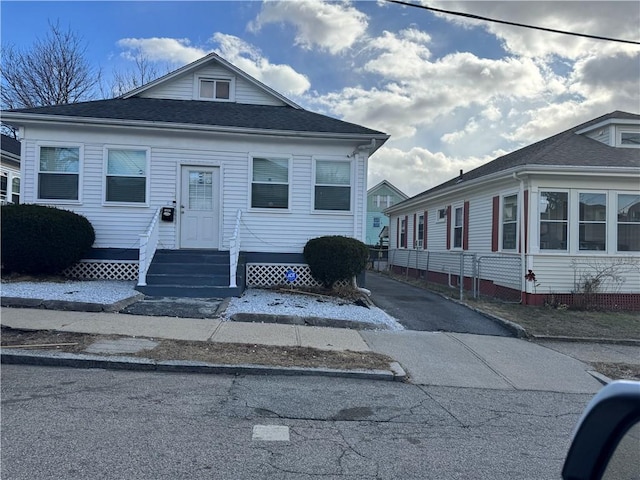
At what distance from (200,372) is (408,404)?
2.54 meters

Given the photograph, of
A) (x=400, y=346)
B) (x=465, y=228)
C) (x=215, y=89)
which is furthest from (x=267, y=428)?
(x=465, y=228)

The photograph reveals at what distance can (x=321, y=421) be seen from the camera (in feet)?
14.6

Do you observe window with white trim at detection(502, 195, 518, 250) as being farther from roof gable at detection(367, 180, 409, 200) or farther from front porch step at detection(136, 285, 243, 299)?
roof gable at detection(367, 180, 409, 200)

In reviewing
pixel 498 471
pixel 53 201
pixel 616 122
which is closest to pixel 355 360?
pixel 498 471

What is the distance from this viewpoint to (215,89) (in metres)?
15.0

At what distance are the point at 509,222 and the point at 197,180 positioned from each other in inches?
357

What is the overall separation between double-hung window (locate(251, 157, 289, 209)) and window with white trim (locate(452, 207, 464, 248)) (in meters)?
7.94

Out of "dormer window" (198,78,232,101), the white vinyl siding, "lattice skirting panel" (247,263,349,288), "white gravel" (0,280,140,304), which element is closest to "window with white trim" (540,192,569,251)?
"lattice skirting panel" (247,263,349,288)

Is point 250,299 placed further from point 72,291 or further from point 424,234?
point 424,234

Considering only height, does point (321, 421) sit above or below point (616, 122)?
below

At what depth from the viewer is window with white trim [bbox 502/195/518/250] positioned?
13594 millimetres

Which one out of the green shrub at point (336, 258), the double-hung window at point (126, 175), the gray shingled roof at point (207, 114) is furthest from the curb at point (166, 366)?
the gray shingled roof at point (207, 114)

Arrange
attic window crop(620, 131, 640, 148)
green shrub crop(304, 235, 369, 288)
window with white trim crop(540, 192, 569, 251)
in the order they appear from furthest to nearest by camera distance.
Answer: attic window crop(620, 131, 640, 148)
window with white trim crop(540, 192, 569, 251)
green shrub crop(304, 235, 369, 288)

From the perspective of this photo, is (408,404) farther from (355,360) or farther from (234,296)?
(234,296)
